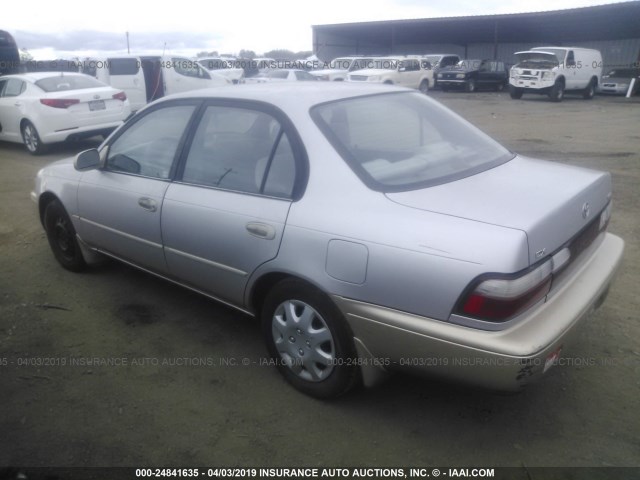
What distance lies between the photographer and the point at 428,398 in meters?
2.89

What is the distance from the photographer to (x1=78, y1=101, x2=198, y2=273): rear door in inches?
135

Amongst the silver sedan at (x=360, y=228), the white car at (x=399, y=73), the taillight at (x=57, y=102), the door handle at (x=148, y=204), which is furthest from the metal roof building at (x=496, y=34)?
the door handle at (x=148, y=204)

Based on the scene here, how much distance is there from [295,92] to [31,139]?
874cm

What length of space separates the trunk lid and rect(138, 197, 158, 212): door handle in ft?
5.32

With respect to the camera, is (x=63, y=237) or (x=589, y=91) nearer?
(x=63, y=237)

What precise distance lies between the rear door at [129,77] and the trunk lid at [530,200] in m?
12.8

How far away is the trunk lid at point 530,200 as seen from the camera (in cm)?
223

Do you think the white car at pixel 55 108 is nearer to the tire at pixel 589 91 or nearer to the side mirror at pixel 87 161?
the side mirror at pixel 87 161

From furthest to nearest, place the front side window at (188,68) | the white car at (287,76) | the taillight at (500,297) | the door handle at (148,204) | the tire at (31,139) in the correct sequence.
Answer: the white car at (287,76)
the front side window at (188,68)
the tire at (31,139)
the door handle at (148,204)
the taillight at (500,297)

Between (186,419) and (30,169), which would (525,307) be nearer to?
(186,419)

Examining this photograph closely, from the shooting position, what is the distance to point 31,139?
1004cm

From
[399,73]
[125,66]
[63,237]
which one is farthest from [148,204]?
[399,73]

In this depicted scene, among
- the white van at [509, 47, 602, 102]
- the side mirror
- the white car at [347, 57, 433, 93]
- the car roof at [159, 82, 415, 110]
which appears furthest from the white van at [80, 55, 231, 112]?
the white van at [509, 47, 602, 102]

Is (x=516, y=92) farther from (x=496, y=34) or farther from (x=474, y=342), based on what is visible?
(x=474, y=342)
